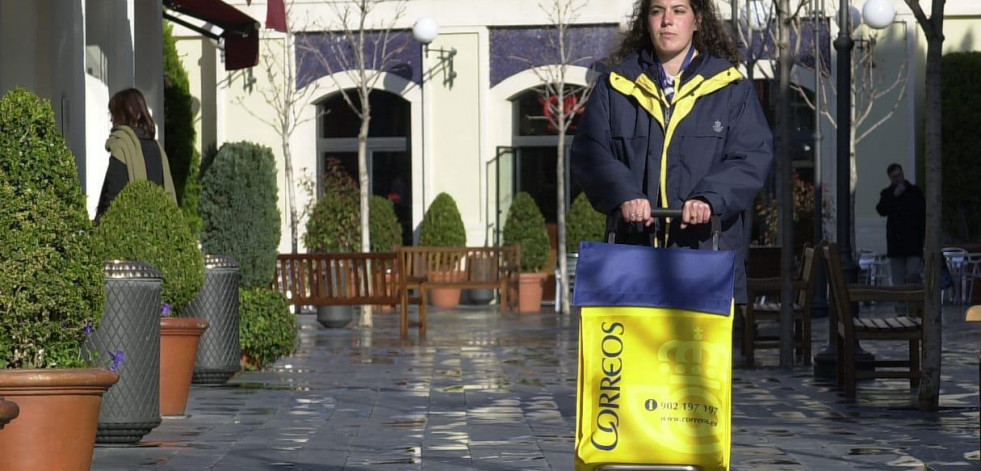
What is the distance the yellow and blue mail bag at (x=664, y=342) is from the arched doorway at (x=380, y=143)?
887 inches

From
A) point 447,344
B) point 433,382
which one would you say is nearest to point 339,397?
point 433,382

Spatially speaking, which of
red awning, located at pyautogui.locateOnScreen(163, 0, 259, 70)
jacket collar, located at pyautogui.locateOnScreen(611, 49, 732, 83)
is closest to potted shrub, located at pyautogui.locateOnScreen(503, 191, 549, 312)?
red awning, located at pyautogui.locateOnScreen(163, 0, 259, 70)

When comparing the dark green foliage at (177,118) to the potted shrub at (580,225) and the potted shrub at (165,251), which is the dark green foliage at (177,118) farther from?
the potted shrub at (165,251)

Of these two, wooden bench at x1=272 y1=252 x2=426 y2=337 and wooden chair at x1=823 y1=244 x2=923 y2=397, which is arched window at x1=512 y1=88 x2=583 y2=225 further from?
wooden chair at x1=823 y1=244 x2=923 y2=397

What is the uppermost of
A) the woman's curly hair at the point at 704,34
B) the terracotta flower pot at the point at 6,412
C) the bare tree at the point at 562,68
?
the bare tree at the point at 562,68

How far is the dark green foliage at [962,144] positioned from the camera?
2647 centimetres

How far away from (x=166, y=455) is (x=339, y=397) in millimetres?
3207

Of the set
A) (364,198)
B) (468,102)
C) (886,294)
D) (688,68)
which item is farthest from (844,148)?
(468,102)

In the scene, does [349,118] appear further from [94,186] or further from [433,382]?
[433,382]

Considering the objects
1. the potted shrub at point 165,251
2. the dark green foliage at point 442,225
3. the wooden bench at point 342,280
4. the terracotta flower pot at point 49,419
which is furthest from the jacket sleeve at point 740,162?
the dark green foliage at point 442,225

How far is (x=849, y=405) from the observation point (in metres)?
10.6

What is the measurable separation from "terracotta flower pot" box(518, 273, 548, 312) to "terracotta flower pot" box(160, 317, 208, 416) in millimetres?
14298

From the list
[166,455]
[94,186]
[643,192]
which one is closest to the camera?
[643,192]

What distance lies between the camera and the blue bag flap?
5086 mm
